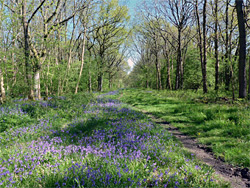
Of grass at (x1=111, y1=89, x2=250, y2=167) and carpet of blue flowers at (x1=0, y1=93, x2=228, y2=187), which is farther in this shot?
grass at (x1=111, y1=89, x2=250, y2=167)

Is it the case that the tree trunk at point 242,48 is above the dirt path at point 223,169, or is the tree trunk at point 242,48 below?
above

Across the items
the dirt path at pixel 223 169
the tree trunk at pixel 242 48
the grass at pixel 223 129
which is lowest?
the dirt path at pixel 223 169

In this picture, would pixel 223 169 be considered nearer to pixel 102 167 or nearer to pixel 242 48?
pixel 102 167

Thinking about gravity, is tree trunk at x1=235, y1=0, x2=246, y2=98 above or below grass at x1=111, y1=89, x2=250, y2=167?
above

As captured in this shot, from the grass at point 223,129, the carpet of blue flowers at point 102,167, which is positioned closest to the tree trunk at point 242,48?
the grass at point 223,129

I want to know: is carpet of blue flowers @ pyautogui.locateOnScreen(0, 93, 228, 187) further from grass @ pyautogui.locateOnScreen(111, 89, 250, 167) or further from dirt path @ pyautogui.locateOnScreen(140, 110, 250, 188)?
grass @ pyautogui.locateOnScreen(111, 89, 250, 167)

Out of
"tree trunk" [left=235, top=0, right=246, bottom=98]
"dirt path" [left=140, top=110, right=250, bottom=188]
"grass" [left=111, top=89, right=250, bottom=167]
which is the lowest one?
"dirt path" [left=140, top=110, right=250, bottom=188]

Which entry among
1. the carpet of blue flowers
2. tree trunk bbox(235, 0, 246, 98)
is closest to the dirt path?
the carpet of blue flowers

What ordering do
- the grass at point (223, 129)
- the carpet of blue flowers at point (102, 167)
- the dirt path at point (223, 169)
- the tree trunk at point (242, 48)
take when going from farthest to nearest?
the tree trunk at point (242, 48), the grass at point (223, 129), the dirt path at point (223, 169), the carpet of blue flowers at point (102, 167)

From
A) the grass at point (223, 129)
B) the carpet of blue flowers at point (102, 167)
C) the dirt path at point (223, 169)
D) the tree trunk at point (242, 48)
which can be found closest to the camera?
the carpet of blue flowers at point (102, 167)

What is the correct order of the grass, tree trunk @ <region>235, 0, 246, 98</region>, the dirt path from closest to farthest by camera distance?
the dirt path, the grass, tree trunk @ <region>235, 0, 246, 98</region>

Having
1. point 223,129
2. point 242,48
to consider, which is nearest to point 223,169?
point 223,129

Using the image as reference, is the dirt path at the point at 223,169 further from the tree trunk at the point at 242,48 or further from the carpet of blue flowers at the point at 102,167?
the tree trunk at the point at 242,48

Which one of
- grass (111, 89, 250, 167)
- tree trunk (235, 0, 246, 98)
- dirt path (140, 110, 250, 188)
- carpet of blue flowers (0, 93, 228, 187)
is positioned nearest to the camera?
carpet of blue flowers (0, 93, 228, 187)
